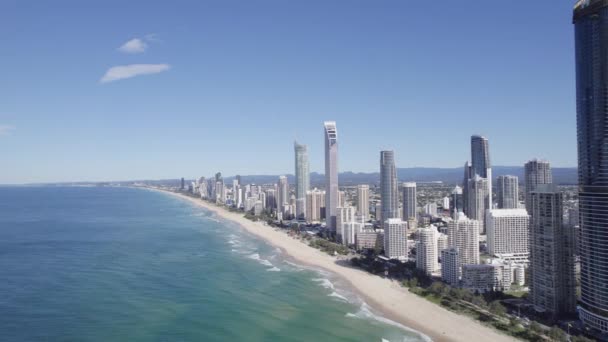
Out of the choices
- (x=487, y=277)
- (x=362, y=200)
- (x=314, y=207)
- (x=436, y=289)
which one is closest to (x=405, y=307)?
(x=436, y=289)

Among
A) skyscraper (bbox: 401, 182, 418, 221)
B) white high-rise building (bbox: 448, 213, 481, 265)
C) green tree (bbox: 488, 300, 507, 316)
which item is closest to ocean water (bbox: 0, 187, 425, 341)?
green tree (bbox: 488, 300, 507, 316)

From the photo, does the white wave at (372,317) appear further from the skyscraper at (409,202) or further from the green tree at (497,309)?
the skyscraper at (409,202)

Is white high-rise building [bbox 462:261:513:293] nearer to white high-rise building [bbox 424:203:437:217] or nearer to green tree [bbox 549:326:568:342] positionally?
Result: green tree [bbox 549:326:568:342]

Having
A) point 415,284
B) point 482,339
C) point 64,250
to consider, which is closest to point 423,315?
point 482,339

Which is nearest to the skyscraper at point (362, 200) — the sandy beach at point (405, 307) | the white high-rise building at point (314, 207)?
the white high-rise building at point (314, 207)

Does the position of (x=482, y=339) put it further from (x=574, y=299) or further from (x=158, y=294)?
(x=158, y=294)

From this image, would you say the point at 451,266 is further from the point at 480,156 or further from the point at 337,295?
the point at 480,156
